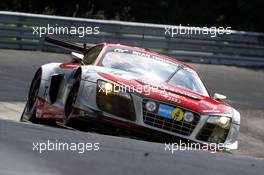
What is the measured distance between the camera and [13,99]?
13.3m

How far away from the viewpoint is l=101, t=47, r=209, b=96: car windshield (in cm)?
970

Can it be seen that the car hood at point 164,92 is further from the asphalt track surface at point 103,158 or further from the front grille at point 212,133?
the asphalt track surface at point 103,158

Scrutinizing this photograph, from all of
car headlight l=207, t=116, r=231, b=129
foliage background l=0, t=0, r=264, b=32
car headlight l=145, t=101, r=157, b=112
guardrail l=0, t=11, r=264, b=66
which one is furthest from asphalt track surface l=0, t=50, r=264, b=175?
foliage background l=0, t=0, r=264, b=32

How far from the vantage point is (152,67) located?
988 centimetres

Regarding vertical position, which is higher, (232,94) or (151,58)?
(151,58)

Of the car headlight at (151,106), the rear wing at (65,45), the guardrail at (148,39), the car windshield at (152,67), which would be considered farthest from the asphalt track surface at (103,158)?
the guardrail at (148,39)

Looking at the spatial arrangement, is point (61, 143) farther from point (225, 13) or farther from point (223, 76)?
point (225, 13)

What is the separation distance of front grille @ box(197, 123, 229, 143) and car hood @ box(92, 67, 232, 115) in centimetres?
17

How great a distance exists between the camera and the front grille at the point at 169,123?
8.64m

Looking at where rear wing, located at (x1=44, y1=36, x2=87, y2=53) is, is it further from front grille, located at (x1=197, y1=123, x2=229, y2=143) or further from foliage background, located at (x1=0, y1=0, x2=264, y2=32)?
foliage background, located at (x1=0, y1=0, x2=264, y2=32)

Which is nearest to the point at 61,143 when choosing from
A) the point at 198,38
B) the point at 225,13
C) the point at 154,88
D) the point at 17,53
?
the point at 154,88

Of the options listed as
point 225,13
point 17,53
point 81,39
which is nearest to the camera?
point 17,53

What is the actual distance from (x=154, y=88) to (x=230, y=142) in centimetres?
117

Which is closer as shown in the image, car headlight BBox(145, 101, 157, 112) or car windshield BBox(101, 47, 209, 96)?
car headlight BBox(145, 101, 157, 112)
